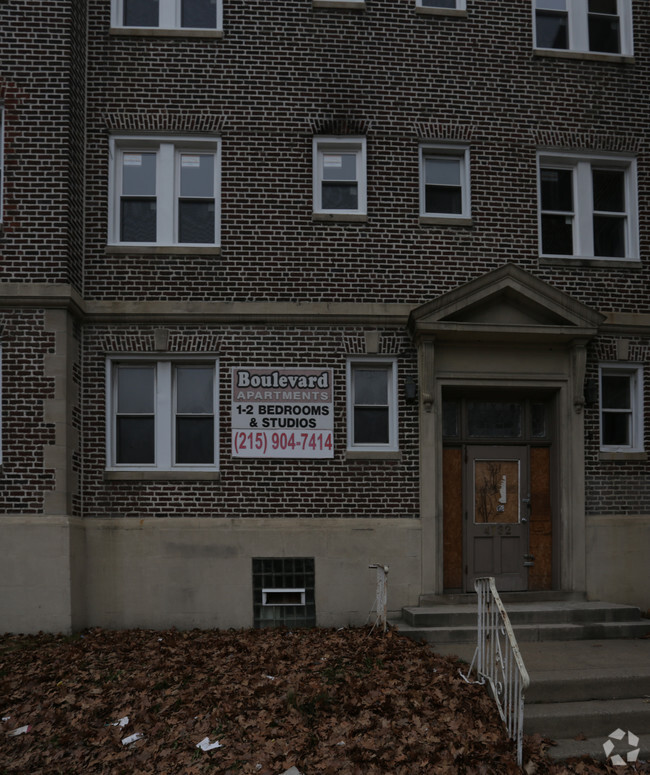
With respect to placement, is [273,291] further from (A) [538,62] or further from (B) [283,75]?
(A) [538,62]

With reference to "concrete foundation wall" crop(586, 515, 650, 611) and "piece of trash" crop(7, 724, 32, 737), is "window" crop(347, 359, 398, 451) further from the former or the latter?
"piece of trash" crop(7, 724, 32, 737)

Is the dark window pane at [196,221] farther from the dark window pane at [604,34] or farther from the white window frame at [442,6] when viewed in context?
the dark window pane at [604,34]

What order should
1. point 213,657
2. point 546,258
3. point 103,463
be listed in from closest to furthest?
1. point 213,657
2. point 103,463
3. point 546,258

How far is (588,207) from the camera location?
12.5 meters

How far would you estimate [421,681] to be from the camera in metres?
7.69

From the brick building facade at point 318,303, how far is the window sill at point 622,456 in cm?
3

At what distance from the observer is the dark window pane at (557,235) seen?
12.4 metres

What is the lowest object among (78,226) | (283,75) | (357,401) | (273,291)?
(357,401)

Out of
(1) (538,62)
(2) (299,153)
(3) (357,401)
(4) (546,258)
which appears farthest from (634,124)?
(3) (357,401)

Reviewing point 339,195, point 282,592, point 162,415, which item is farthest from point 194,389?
point 339,195

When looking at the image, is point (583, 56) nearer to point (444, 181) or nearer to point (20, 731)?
point (444, 181)

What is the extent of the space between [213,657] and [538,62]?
9.80 metres

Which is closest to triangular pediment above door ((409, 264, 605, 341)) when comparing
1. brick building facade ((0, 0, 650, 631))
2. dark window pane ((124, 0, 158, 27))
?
brick building facade ((0, 0, 650, 631))

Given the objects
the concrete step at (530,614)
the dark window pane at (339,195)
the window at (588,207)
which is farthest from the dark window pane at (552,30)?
the concrete step at (530,614)
